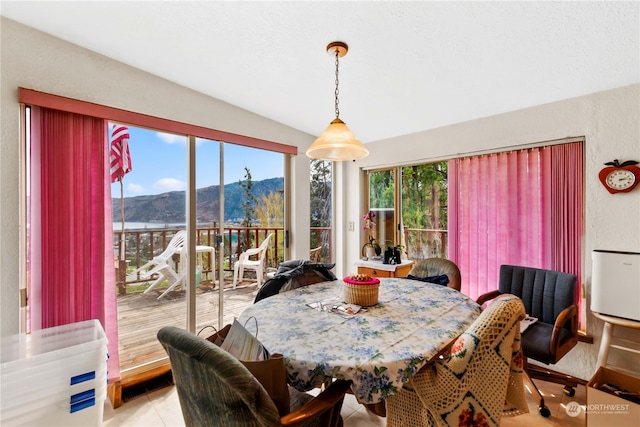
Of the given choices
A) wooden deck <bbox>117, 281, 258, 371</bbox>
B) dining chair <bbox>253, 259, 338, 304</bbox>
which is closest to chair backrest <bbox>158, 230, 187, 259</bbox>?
wooden deck <bbox>117, 281, 258, 371</bbox>

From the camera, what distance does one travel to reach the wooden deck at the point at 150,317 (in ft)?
8.15

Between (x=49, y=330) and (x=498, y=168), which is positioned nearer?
(x=49, y=330)

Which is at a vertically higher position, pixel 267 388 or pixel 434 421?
pixel 267 388

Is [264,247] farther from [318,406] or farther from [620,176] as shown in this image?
[620,176]

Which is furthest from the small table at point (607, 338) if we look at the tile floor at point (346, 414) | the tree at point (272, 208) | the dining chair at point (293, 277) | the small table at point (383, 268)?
the tree at point (272, 208)

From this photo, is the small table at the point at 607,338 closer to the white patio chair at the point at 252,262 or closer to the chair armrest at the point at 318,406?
the chair armrest at the point at 318,406

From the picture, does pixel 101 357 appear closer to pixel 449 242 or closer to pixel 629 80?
pixel 449 242

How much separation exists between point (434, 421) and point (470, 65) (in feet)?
7.05

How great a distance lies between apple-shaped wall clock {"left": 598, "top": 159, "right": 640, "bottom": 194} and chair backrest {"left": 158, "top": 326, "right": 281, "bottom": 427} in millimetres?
2721

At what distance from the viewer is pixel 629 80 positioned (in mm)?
1991

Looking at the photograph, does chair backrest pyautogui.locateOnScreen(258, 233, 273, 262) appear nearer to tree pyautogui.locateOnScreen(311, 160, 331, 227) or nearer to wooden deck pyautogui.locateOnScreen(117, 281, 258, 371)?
tree pyautogui.locateOnScreen(311, 160, 331, 227)

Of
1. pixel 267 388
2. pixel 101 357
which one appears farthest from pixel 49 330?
pixel 267 388

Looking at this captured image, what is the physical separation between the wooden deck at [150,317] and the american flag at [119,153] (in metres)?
1.10

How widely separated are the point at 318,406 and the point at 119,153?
249 centimetres
